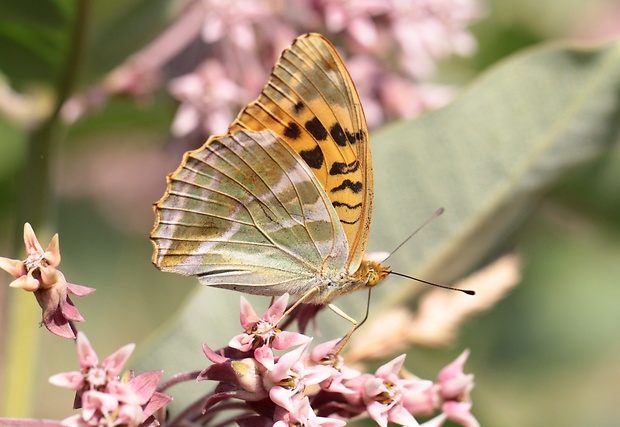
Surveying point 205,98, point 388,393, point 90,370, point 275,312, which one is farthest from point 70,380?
point 205,98

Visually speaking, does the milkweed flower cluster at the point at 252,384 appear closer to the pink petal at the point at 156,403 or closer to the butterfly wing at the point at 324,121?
the pink petal at the point at 156,403

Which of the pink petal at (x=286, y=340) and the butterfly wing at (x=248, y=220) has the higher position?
the butterfly wing at (x=248, y=220)

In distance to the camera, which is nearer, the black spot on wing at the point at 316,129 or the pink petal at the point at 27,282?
the pink petal at the point at 27,282

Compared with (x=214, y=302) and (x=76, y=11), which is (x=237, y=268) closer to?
(x=214, y=302)

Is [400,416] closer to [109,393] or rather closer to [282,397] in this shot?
[282,397]

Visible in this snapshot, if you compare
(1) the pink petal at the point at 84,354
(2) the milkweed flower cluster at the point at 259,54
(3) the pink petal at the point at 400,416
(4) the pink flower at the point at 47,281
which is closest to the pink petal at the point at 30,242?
(4) the pink flower at the point at 47,281

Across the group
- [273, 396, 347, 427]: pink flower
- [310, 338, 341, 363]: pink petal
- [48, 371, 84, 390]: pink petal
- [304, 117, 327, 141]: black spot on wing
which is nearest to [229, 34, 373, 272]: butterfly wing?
[304, 117, 327, 141]: black spot on wing
